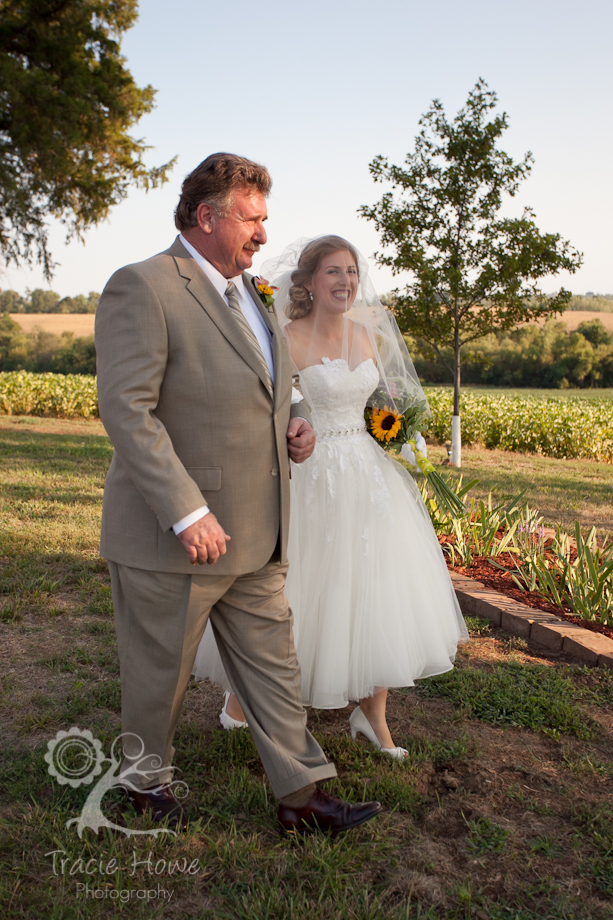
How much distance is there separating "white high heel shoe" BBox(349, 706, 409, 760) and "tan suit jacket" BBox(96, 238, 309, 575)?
1.11 metres

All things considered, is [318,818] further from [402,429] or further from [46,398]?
[46,398]

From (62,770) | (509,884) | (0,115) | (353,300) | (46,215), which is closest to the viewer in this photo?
(509,884)

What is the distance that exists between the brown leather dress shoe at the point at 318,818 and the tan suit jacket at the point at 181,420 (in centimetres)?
87

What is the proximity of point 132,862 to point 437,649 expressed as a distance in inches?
59.2

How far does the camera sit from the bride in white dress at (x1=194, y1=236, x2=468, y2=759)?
2939 millimetres

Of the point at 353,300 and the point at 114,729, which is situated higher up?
the point at 353,300

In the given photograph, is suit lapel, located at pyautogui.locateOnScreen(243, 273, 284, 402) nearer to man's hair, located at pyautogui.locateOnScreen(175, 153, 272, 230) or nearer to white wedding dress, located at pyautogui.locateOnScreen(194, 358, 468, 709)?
man's hair, located at pyautogui.locateOnScreen(175, 153, 272, 230)

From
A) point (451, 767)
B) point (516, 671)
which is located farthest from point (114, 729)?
point (516, 671)

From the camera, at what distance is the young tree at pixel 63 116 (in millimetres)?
13337

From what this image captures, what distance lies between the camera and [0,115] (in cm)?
1342

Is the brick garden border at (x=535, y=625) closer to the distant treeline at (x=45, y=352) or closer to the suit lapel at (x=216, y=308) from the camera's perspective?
the suit lapel at (x=216, y=308)

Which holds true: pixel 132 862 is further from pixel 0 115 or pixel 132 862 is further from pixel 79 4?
pixel 79 4

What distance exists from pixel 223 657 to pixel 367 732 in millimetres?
945

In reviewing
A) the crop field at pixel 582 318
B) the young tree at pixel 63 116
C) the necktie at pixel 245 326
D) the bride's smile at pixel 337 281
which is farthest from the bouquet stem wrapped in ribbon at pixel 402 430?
the crop field at pixel 582 318
